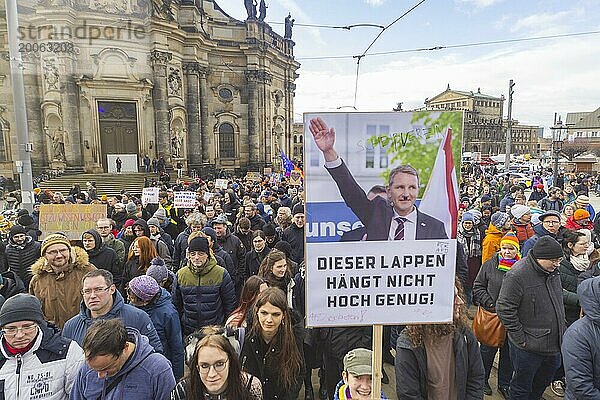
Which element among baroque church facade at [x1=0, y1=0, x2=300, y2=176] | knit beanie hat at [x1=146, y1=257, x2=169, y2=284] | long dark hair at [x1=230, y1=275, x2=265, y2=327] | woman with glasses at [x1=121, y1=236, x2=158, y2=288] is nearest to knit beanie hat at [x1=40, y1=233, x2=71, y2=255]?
knit beanie hat at [x1=146, y1=257, x2=169, y2=284]

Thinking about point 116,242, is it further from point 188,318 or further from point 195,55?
point 195,55

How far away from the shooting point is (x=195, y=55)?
30.5 meters

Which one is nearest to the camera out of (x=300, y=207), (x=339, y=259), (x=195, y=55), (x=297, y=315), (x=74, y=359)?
(x=339, y=259)

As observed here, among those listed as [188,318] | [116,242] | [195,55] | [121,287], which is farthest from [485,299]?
[195,55]

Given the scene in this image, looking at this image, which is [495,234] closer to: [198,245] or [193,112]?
[198,245]

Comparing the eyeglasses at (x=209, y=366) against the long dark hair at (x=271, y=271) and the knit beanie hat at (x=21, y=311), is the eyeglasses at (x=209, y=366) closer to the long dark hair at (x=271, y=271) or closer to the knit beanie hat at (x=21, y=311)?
the knit beanie hat at (x=21, y=311)

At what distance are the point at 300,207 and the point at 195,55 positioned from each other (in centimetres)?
2697

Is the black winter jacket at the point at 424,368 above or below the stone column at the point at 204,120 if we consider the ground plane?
A: below

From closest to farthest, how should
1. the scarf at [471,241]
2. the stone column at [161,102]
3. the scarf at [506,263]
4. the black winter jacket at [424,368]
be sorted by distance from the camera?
the black winter jacket at [424,368] < the scarf at [506,263] < the scarf at [471,241] < the stone column at [161,102]

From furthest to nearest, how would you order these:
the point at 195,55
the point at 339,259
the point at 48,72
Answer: the point at 195,55, the point at 48,72, the point at 339,259

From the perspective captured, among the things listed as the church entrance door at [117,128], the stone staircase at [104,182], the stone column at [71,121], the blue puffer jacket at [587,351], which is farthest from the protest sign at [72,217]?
the church entrance door at [117,128]

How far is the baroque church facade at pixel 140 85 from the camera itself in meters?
24.4

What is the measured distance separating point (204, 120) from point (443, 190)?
3186 centimetres

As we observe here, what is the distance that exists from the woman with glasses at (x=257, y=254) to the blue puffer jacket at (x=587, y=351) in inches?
158
